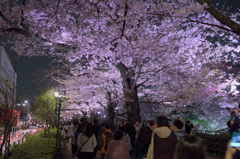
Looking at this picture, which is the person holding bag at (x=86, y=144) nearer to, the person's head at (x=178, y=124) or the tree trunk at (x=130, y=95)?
the person's head at (x=178, y=124)

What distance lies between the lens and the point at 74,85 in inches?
758

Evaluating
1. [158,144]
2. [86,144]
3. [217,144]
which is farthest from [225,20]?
[217,144]

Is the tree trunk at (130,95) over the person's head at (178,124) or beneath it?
over

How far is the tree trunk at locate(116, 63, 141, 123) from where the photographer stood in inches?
471

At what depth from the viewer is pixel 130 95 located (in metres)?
12.2

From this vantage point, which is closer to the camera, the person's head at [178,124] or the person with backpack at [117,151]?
the person with backpack at [117,151]

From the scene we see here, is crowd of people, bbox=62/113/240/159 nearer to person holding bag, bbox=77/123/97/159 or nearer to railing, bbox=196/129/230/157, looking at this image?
person holding bag, bbox=77/123/97/159

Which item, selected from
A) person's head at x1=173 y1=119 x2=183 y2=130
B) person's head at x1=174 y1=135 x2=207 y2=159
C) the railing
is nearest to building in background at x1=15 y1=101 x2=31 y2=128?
person's head at x1=173 y1=119 x2=183 y2=130

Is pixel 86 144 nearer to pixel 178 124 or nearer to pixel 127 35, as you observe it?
pixel 178 124

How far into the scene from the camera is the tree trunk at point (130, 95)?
39.2ft

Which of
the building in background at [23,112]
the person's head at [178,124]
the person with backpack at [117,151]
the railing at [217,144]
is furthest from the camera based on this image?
the railing at [217,144]

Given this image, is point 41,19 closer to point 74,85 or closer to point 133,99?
point 133,99

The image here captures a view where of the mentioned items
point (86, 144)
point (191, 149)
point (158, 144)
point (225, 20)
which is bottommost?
point (86, 144)

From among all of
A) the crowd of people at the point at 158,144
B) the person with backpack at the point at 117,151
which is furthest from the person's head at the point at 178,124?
the person with backpack at the point at 117,151
